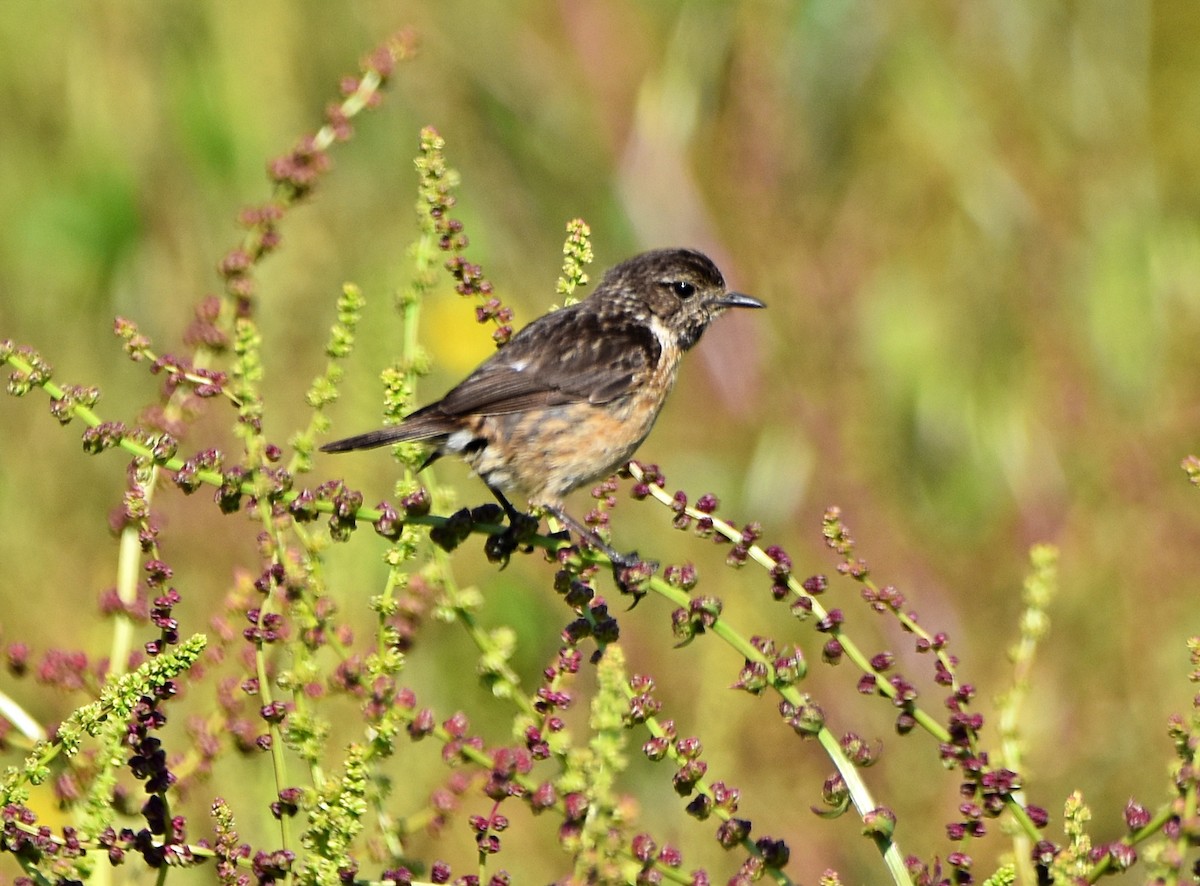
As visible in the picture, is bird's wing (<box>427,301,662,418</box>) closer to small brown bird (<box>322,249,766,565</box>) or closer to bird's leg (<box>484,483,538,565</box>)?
small brown bird (<box>322,249,766,565</box>)

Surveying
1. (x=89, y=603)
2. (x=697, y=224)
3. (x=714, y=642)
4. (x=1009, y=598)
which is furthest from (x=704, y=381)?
(x=89, y=603)

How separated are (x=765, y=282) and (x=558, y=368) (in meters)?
1.38

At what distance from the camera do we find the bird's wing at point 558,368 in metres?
4.03

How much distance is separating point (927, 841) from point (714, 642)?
1.10 m

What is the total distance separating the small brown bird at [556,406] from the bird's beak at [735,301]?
0.18 ft

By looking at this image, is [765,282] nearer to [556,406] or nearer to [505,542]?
[556,406]

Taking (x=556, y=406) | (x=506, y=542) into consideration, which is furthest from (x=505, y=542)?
(x=556, y=406)

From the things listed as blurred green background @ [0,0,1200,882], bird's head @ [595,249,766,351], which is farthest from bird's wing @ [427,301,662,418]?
blurred green background @ [0,0,1200,882]

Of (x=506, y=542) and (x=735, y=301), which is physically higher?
(x=735, y=301)

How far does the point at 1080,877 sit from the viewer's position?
1.99 meters

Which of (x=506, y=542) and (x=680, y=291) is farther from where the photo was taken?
(x=680, y=291)

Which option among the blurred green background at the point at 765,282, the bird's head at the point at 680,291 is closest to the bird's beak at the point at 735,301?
the bird's head at the point at 680,291

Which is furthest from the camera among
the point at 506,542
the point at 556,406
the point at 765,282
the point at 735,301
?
the point at 765,282

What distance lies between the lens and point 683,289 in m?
4.86
